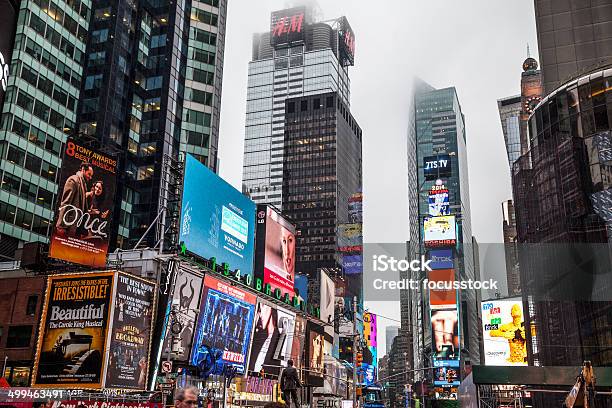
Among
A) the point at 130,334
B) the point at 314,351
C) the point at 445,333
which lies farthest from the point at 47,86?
the point at 445,333

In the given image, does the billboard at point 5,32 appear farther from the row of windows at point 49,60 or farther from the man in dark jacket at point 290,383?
the row of windows at point 49,60

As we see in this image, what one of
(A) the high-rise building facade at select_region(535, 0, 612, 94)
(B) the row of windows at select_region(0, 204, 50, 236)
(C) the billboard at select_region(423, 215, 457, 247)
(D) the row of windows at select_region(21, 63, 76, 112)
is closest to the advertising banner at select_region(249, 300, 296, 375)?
(A) the high-rise building facade at select_region(535, 0, 612, 94)

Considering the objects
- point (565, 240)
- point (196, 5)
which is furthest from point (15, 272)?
point (196, 5)

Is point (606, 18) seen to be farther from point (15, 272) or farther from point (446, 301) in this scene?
point (446, 301)

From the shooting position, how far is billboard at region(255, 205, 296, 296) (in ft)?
174

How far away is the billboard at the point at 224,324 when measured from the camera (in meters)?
38.5

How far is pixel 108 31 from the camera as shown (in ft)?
286

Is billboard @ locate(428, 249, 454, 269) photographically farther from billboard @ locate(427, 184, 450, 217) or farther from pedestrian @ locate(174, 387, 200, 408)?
pedestrian @ locate(174, 387, 200, 408)

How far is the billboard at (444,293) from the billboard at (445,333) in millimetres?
1457

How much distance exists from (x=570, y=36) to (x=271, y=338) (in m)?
35.0

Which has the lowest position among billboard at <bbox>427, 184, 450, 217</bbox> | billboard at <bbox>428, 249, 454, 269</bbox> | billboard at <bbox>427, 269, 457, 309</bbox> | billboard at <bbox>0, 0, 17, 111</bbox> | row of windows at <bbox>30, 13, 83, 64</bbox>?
billboard at <bbox>0, 0, 17, 111</bbox>

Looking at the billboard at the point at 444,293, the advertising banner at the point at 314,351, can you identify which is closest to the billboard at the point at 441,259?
the billboard at the point at 444,293

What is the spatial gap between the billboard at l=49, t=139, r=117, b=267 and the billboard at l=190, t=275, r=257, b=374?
7.58 metres

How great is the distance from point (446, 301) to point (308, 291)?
6792cm
